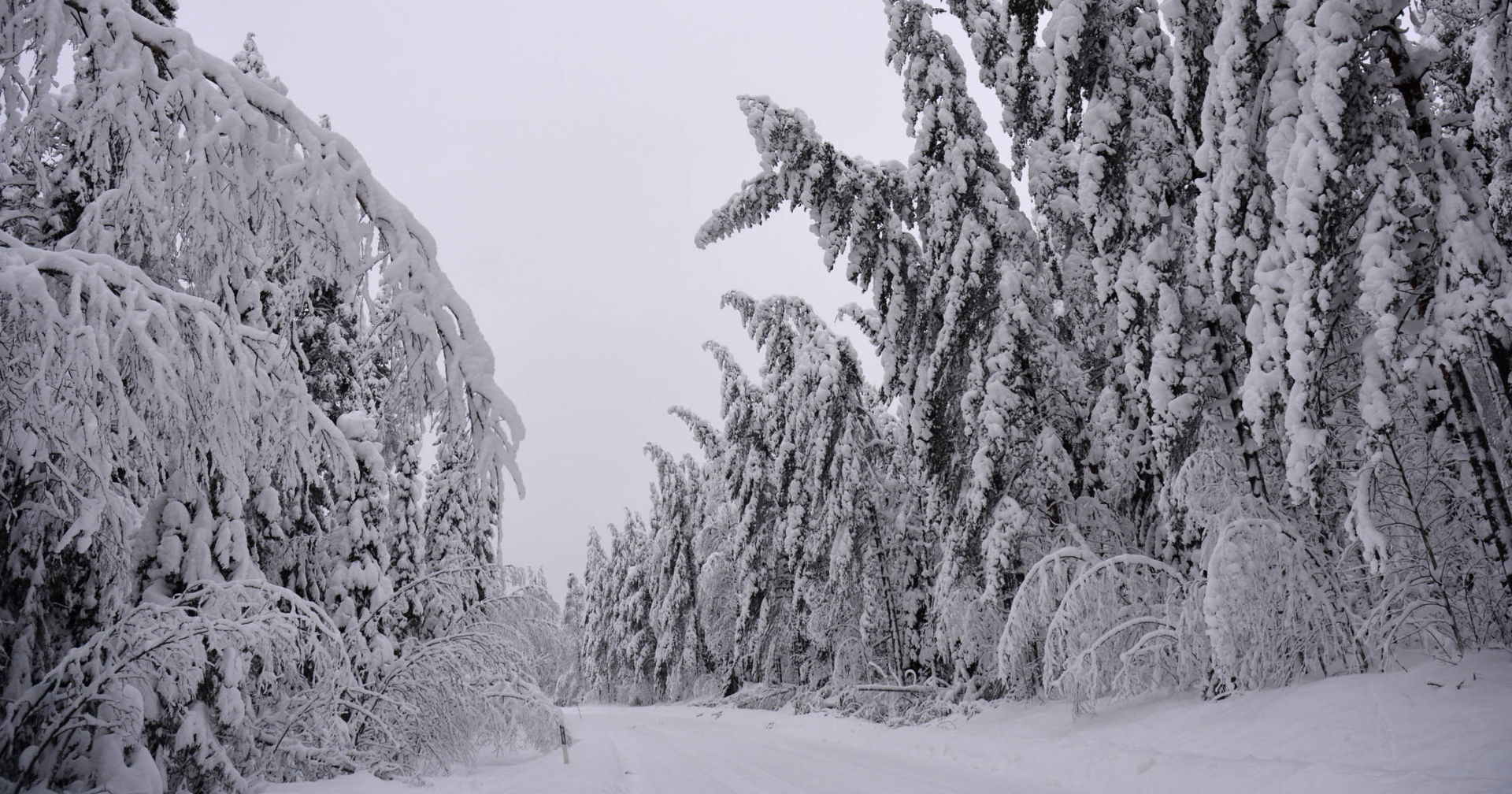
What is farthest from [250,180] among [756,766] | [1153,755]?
[756,766]

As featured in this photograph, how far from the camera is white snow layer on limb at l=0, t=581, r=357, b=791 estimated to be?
5.37 m

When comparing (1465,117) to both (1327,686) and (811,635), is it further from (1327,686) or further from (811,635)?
(811,635)

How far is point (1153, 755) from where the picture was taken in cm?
800

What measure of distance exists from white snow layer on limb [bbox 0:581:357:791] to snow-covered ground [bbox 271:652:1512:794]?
82 centimetres

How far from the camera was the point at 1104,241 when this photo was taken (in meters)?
11.2

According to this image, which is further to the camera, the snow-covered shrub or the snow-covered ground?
the snow-covered shrub

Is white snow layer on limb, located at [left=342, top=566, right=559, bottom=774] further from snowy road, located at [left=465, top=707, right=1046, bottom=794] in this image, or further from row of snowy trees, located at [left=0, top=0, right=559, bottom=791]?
row of snowy trees, located at [left=0, top=0, right=559, bottom=791]

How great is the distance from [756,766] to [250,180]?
11.5m

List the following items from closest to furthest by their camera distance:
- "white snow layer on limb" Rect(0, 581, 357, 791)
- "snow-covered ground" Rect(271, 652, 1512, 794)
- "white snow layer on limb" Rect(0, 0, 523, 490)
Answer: "white snow layer on limb" Rect(0, 0, 523, 490), "white snow layer on limb" Rect(0, 581, 357, 791), "snow-covered ground" Rect(271, 652, 1512, 794)

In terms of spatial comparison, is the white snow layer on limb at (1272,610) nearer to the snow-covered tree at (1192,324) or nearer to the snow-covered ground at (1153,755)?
the snow-covered tree at (1192,324)

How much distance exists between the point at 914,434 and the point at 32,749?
43.2 feet

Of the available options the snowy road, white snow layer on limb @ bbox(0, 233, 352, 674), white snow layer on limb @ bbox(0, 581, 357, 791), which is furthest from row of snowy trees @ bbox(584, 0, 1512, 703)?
white snow layer on limb @ bbox(0, 581, 357, 791)

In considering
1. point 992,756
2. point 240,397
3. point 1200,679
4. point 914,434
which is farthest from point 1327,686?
point 240,397

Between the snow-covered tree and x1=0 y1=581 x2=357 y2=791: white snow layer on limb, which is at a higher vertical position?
the snow-covered tree
